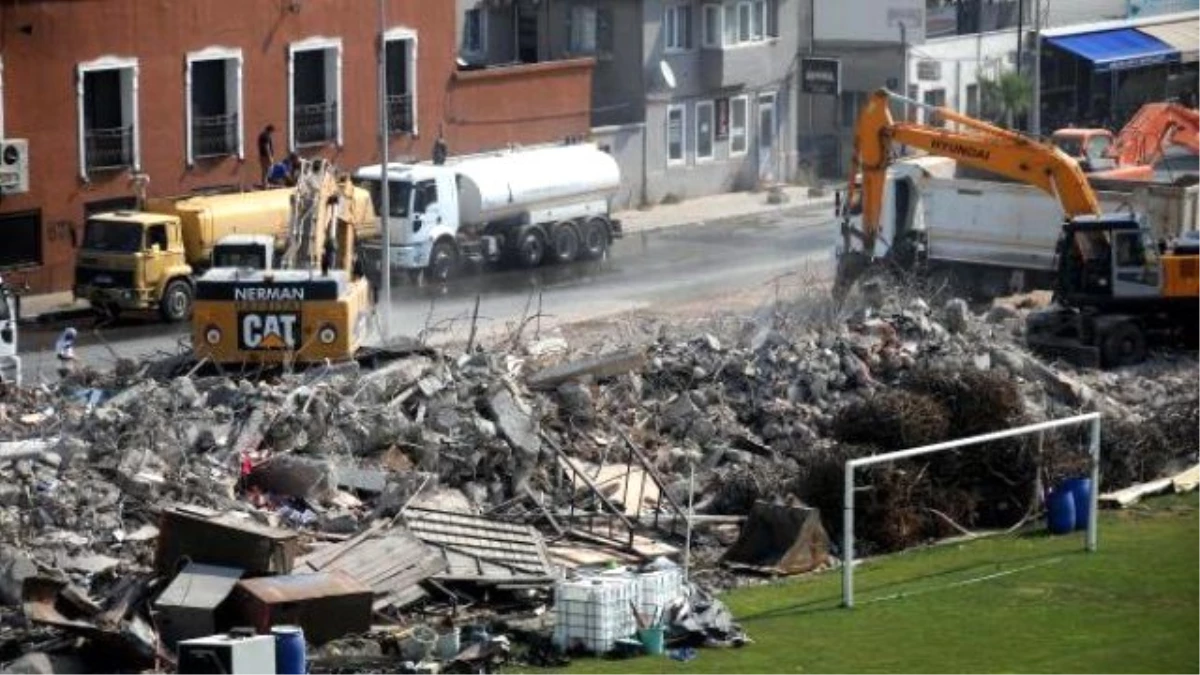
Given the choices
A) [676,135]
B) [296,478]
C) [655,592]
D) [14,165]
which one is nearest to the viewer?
[655,592]

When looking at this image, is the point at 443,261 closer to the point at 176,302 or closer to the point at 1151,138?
the point at 176,302

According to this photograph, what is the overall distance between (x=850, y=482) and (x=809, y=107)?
4429 cm

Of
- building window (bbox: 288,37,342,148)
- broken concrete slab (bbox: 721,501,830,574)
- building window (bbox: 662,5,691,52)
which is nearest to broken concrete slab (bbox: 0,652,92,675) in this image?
broken concrete slab (bbox: 721,501,830,574)

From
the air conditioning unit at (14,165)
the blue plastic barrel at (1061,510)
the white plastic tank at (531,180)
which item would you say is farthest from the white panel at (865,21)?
the blue plastic barrel at (1061,510)

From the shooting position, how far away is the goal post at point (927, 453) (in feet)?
90.8

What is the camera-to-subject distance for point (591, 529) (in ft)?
101

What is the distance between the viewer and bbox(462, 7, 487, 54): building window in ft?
218

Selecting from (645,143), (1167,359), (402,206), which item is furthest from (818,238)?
(1167,359)

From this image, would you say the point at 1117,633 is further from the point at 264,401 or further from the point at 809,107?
the point at 809,107

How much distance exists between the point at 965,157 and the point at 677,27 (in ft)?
61.6

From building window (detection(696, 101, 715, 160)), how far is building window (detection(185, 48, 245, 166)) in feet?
44.2

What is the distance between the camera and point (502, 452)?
31672mm

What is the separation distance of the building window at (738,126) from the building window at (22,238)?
20.3 meters

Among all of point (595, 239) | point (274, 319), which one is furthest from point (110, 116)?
point (274, 319)
